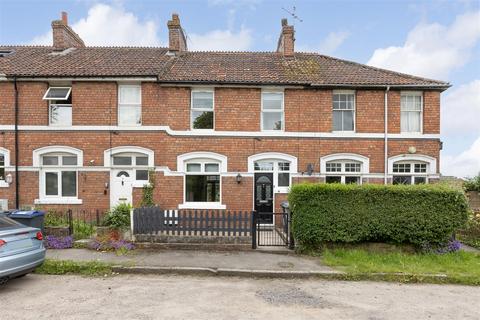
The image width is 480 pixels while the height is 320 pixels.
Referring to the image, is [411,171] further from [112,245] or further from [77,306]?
[77,306]

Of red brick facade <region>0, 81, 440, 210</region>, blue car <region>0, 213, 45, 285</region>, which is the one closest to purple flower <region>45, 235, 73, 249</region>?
blue car <region>0, 213, 45, 285</region>

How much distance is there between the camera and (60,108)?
1278 cm

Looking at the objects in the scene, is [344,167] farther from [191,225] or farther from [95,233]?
[95,233]

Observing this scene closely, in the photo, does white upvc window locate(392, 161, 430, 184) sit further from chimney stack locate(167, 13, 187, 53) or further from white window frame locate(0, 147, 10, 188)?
white window frame locate(0, 147, 10, 188)

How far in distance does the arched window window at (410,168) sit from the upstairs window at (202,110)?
7741 mm

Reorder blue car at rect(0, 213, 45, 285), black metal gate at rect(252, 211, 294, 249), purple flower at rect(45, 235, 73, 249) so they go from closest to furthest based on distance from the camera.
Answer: blue car at rect(0, 213, 45, 285)
purple flower at rect(45, 235, 73, 249)
black metal gate at rect(252, 211, 294, 249)

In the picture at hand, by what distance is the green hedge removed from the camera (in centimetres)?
848

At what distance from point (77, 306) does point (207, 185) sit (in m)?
7.76

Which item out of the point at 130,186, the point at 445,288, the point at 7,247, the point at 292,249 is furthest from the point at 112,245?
the point at 445,288

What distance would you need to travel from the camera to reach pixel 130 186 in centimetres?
1270

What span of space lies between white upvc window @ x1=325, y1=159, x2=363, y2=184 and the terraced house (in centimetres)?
5

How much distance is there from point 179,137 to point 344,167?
23.0 feet

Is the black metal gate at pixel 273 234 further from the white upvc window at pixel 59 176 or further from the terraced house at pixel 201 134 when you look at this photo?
the white upvc window at pixel 59 176

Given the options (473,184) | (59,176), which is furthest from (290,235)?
(473,184)
